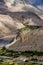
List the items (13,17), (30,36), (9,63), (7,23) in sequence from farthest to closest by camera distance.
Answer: (13,17) → (7,23) → (30,36) → (9,63)

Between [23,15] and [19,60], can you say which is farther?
[23,15]

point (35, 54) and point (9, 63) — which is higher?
point (35, 54)

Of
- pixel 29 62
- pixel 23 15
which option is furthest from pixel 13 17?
pixel 29 62

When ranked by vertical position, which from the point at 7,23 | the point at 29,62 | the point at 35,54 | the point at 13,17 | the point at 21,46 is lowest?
the point at 29,62

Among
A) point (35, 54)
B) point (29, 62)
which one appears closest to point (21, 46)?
point (35, 54)

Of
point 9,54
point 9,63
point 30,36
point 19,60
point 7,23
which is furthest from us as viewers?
point 7,23

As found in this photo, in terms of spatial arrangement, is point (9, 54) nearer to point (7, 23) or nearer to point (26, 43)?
point (26, 43)

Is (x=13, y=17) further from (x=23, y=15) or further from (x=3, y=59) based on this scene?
(x=3, y=59)
